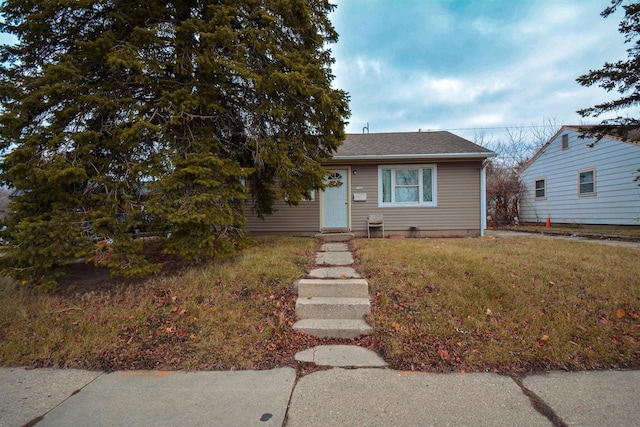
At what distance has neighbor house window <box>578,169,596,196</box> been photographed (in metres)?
12.3

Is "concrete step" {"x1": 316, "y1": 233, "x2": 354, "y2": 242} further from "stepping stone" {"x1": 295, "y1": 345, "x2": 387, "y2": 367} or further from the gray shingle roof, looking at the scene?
"stepping stone" {"x1": 295, "y1": 345, "x2": 387, "y2": 367}

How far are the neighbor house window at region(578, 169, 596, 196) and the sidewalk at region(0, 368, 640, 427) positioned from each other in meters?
13.2

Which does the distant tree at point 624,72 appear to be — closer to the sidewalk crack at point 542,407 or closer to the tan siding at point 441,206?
the tan siding at point 441,206

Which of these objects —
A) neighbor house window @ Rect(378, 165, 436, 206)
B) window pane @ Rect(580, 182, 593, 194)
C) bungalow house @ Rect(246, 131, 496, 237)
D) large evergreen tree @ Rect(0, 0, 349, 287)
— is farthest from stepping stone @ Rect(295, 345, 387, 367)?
window pane @ Rect(580, 182, 593, 194)

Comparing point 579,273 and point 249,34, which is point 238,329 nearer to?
point 249,34

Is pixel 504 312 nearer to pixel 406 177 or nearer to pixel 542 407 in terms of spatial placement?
pixel 542 407

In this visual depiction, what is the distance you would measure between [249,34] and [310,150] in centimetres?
221

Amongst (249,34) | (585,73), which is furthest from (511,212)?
(249,34)

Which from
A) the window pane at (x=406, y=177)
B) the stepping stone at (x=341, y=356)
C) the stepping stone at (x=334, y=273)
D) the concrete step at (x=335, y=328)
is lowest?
the stepping stone at (x=341, y=356)

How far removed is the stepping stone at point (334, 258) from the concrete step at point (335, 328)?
195 cm

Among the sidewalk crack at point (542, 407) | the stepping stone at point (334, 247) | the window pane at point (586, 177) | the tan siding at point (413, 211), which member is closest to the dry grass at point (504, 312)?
the sidewalk crack at point (542, 407)

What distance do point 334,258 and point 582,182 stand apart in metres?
13.5

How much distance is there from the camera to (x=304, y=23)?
5.52 m

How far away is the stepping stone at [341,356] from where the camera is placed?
293 cm
